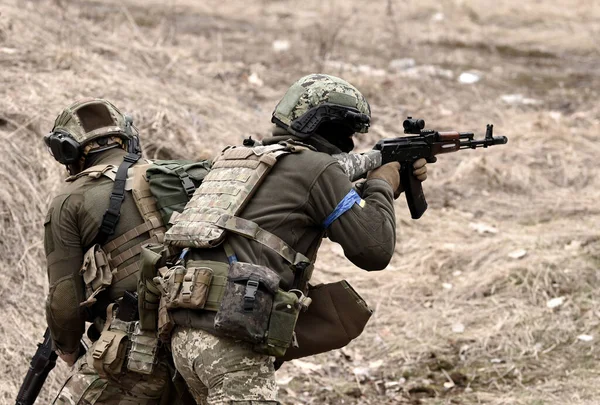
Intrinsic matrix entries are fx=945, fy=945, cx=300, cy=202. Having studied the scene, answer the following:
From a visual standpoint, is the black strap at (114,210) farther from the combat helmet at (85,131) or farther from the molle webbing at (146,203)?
the combat helmet at (85,131)

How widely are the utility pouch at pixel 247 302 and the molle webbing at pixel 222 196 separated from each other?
0.17 meters

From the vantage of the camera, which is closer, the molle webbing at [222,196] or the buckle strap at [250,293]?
the buckle strap at [250,293]

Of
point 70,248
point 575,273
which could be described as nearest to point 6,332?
point 70,248

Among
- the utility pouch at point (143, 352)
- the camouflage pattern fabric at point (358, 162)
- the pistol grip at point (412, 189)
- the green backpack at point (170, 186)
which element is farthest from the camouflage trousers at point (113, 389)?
the pistol grip at point (412, 189)

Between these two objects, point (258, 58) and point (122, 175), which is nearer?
point (122, 175)

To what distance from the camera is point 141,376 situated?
3912mm

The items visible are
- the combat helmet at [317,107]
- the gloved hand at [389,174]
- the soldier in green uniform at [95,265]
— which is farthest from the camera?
the gloved hand at [389,174]

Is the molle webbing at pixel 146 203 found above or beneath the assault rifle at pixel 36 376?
above

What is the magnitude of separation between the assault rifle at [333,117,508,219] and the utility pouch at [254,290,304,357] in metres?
0.68

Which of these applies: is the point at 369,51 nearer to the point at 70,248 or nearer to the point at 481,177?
the point at 481,177

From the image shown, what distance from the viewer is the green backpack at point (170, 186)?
156 inches

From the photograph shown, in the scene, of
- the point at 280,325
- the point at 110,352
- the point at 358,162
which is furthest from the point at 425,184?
the point at 280,325

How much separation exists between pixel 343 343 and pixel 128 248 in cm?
99

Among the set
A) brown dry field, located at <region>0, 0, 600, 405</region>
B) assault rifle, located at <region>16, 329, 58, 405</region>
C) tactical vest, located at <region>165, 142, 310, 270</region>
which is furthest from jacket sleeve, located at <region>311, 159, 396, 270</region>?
brown dry field, located at <region>0, 0, 600, 405</region>
